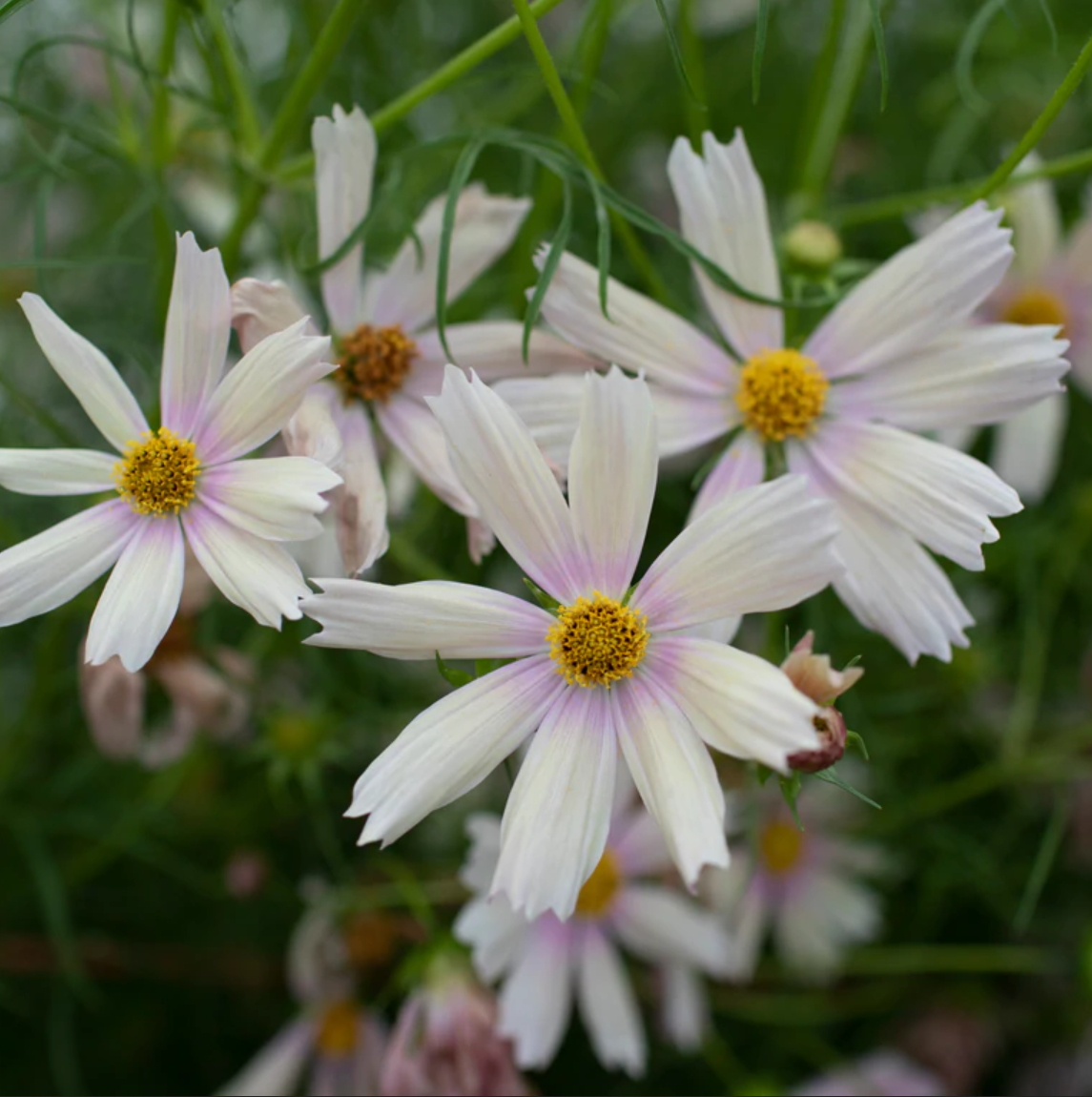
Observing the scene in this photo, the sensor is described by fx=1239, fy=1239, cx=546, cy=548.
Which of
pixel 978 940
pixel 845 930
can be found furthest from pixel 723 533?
pixel 978 940

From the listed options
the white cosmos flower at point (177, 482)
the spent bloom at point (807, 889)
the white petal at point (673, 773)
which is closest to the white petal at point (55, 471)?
the white cosmos flower at point (177, 482)

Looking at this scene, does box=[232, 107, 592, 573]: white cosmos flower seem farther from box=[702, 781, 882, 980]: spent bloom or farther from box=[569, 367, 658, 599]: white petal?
box=[702, 781, 882, 980]: spent bloom

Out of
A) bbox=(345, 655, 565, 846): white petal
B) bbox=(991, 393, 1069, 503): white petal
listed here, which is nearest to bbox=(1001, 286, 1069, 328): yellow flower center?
bbox=(991, 393, 1069, 503): white petal

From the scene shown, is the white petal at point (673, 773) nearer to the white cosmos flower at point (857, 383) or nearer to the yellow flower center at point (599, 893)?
the white cosmos flower at point (857, 383)

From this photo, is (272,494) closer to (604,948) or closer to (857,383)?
(857,383)

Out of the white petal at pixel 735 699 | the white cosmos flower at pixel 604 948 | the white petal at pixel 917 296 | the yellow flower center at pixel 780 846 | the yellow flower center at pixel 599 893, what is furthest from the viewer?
the yellow flower center at pixel 780 846

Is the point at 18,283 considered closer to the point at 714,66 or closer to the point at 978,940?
the point at 714,66

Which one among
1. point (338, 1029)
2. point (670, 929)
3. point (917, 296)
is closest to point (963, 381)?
point (917, 296)
